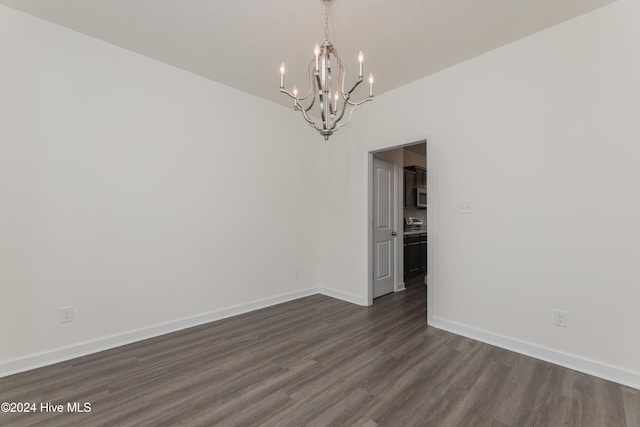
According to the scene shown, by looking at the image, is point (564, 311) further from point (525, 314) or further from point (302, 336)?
point (302, 336)

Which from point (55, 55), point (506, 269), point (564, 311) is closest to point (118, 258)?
point (55, 55)

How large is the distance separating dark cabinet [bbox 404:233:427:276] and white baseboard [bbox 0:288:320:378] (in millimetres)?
2779

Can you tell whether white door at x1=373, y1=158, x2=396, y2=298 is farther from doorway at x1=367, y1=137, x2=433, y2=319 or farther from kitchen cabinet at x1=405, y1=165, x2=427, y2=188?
kitchen cabinet at x1=405, y1=165, x2=427, y2=188

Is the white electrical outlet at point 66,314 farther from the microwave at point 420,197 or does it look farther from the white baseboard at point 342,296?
the microwave at point 420,197

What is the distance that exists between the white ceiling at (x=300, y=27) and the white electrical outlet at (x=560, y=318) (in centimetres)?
255

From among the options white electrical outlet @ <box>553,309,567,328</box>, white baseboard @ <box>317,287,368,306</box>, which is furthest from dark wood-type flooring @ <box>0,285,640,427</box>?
white baseboard @ <box>317,287,368,306</box>

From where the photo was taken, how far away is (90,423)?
1.65 m

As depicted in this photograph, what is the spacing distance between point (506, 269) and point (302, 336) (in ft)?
7.19

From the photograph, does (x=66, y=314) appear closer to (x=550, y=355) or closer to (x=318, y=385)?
(x=318, y=385)

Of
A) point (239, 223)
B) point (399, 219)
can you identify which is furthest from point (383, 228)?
point (239, 223)

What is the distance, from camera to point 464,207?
294 cm

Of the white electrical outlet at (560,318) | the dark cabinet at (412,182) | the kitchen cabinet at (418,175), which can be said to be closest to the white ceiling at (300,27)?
the white electrical outlet at (560,318)

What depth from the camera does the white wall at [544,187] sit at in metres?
2.10

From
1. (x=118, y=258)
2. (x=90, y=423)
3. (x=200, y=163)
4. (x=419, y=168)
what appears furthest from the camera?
(x=419, y=168)
